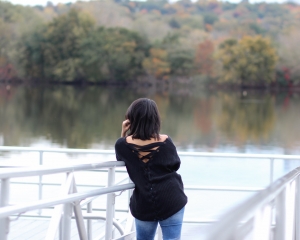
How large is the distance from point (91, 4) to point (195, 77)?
2142cm

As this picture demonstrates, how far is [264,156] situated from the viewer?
4.15 m

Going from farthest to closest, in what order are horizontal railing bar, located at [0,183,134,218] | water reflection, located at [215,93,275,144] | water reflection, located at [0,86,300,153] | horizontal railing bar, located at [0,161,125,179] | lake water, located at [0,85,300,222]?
water reflection, located at [215,93,275,144] < water reflection, located at [0,86,300,153] < lake water, located at [0,85,300,222] < horizontal railing bar, located at [0,161,125,179] < horizontal railing bar, located at [0,183,134,218]

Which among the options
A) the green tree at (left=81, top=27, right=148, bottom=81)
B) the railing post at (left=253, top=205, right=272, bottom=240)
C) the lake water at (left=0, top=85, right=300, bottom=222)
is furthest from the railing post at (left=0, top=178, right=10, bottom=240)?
the green tree at (left=81, top=27, right=148, bottom=81)

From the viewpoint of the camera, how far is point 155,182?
88.4 inches

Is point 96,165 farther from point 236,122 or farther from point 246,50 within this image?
point 246,50

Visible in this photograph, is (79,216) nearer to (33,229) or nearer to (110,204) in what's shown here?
(110,204)

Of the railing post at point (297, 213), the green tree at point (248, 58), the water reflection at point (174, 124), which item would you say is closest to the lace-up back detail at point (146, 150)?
the railing post at point (297, 213)

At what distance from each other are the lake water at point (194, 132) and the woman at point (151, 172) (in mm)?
2703

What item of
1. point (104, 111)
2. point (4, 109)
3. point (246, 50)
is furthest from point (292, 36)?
point (4, 109)

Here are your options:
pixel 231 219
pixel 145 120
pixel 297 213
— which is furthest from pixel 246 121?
pixel 231 219

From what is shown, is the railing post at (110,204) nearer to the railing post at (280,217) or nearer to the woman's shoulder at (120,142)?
the woman's shoulder at (120,142)

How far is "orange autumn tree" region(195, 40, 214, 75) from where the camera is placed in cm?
6831

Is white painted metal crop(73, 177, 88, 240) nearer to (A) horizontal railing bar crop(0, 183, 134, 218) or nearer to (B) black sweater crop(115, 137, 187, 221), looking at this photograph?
(A) horizontal railing bar crop(0, 183, 134, 218)

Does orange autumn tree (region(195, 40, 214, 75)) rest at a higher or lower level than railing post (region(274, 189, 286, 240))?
higher
